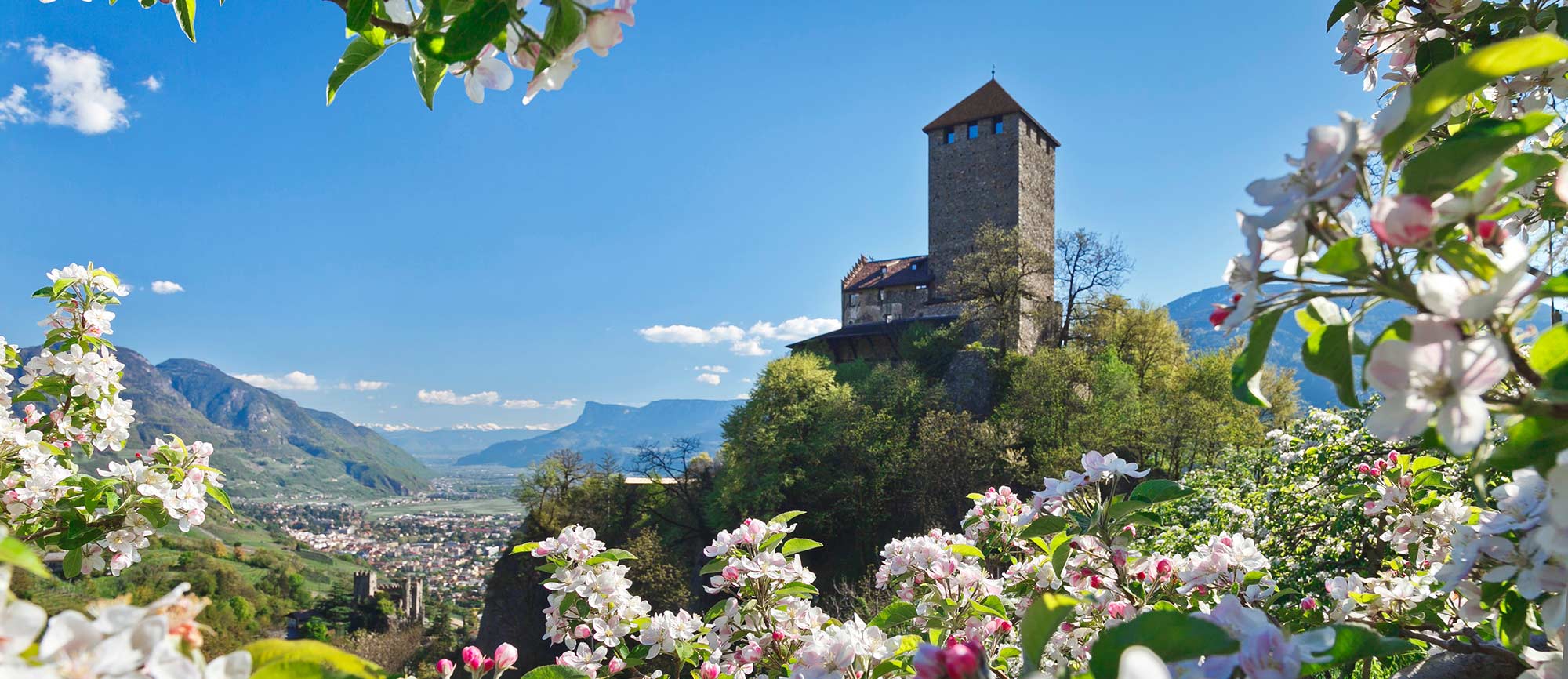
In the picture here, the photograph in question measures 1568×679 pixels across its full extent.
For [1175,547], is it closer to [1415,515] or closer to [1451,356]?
[1415,515]

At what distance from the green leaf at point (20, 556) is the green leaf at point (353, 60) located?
2.42 ft

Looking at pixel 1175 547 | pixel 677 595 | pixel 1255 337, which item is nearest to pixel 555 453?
pixel 677 595

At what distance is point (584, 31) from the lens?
3.11 feet

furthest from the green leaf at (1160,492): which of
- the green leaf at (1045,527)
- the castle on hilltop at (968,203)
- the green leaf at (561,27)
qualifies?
the castle on hilltop at (968,203)

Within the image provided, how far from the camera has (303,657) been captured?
2.24 feet

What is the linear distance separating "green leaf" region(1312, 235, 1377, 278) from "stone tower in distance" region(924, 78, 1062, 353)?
1041 inches

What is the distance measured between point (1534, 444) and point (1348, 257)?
30cm

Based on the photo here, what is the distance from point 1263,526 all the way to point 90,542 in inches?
272

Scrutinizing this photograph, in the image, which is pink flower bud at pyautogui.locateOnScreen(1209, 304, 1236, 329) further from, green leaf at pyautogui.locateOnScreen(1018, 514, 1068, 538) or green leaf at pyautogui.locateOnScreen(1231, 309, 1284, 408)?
green leaf at pyautogui.locateOnScreen(1018, 514, 1068, 538)

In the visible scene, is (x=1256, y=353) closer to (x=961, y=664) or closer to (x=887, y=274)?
(x=961, y=664)

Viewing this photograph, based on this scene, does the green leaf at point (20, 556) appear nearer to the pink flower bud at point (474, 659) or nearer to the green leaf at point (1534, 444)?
the pink flower bud at point (474, 659)

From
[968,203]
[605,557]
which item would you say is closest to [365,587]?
[968,203]

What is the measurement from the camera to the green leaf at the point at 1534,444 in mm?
717

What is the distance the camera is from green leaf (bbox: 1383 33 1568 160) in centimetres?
66
